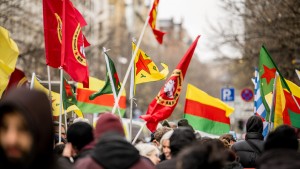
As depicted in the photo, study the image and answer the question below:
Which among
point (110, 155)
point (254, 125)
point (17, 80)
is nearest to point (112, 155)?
point (110, 155)

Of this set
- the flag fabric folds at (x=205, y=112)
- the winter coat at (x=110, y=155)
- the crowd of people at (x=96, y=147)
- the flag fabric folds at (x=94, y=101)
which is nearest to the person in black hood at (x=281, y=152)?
the crowd of people at (x=96, y=147)

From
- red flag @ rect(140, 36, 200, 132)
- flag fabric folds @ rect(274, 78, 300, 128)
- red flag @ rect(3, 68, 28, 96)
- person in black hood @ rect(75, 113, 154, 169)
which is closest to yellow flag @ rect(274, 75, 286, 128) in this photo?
flag fabric folds @ rect(274, 78, 300, 128)

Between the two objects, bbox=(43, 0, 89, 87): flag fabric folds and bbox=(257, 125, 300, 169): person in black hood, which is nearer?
bbox=(257, 125, 300, 169): person in black hood

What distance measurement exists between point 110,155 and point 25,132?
6.03ft

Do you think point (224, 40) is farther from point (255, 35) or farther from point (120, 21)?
point (120, 21)

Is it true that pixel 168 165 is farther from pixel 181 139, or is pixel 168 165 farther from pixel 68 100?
pixel 68 100

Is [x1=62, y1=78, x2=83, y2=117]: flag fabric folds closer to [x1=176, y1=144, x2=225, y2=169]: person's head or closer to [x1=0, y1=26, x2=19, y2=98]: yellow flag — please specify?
[x1=0, y1=26, x2=19, y2=98]: yellow flag

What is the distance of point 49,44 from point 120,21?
89749 millimetres

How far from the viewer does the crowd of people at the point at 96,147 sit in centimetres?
455

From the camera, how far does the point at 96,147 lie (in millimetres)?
6414

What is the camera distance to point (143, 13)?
128m

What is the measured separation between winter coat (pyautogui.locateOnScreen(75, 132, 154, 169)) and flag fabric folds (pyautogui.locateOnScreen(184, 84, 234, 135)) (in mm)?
8747

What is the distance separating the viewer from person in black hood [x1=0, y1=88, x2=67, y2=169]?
453cm

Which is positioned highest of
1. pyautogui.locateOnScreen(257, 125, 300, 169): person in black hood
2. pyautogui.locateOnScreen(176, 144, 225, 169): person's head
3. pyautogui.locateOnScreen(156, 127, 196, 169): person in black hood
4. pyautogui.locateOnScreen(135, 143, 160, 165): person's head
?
pyautogui.locateOnScreen(176, 144, 225, 169): person's head
